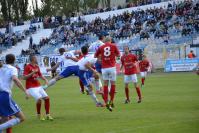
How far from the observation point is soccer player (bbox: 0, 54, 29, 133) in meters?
12.0

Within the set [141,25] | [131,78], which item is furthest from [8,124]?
[141,25]

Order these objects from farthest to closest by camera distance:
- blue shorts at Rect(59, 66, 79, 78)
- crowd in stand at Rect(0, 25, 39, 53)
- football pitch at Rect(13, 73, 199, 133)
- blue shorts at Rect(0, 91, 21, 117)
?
crowd in stand at Rect(0, 25, 39, 53) < blue shorts at Rect(59, 66, 79, 78) < football pitch at Rect(13, 73, 199, 133) < blue shorts at Rect(0, 91, 21, 117)

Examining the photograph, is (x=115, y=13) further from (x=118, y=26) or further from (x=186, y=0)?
(x=186, y=0)

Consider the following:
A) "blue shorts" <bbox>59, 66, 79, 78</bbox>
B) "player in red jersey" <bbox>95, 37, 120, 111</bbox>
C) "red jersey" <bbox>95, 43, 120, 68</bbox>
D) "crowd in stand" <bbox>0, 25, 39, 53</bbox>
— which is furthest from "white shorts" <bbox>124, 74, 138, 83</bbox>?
"crowd in stand" <bbox>0, 25, 39, 53</bbox>

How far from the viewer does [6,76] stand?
41.0ft

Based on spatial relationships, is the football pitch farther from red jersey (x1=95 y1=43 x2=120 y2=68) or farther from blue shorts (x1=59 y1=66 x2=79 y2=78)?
red jersey (x1=95 y1=43 x2=120 y2=68)

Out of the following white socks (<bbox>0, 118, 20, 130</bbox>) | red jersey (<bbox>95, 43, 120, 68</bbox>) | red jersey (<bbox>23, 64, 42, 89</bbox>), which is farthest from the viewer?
red jersey (<bbox>95, 43, 120, 68</bbox>)

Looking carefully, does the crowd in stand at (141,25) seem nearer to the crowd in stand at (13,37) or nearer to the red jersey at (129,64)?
the crowd in stand at (13,37)

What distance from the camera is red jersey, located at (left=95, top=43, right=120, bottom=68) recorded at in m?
18.6

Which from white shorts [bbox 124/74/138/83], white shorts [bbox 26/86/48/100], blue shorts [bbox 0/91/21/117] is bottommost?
white shorts [bbox 124/74/138/83]

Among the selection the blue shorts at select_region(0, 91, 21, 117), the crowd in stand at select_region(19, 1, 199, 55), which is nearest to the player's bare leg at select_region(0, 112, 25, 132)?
the blue shorts at select_region(0, 91, 21, 117)

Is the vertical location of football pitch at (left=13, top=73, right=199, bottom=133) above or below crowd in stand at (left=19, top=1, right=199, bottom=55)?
below

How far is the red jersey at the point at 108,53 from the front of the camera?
18578 mm

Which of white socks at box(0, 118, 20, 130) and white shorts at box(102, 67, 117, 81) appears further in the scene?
white shorts at box(102, 67, 117, 81)
